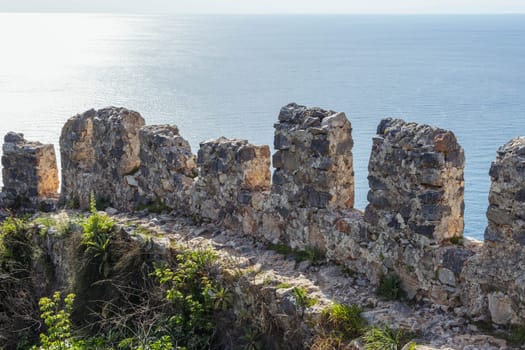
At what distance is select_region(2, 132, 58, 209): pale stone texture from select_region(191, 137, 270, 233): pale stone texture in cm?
492

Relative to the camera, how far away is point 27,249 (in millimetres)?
13891

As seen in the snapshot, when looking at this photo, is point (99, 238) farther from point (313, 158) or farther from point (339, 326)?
point (339, 326)

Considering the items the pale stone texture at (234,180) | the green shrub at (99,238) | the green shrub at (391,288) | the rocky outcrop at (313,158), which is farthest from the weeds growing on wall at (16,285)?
the green shrub at (391,288)

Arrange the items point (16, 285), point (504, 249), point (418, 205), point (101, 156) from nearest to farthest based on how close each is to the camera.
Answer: point (504, 249)
point (418, 205)
point (16, 285)
point (101, 156)

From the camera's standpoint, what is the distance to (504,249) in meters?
8.49

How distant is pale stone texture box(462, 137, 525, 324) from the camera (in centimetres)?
825

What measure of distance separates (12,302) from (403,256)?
744 cm

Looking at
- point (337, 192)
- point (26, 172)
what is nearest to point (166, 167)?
point (337, 192)

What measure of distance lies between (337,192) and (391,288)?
5.87 ft

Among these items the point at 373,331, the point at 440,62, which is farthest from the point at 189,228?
the point at 440,62

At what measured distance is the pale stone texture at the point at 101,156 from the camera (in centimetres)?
1444

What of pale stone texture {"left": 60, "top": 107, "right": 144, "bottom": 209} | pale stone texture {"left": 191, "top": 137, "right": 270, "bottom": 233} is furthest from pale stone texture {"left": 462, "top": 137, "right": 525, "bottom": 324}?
pale stone texture {"left": 60, "top": 107, "right": 144, "bottom": 209}

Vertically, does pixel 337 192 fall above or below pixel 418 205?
below

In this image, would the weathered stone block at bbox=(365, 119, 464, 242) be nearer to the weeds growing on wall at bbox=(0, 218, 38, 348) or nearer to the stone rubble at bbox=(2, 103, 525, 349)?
the stone rubble at bbox=(2, 103, 525, 349)
